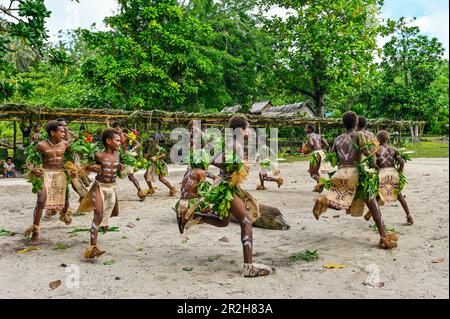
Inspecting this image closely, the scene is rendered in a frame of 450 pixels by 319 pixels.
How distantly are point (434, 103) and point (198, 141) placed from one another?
28.5 m

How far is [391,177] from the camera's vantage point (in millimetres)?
6773

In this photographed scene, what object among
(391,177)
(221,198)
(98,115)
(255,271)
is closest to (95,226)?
(221,198)

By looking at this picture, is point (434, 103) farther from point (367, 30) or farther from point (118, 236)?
point (118, 236)

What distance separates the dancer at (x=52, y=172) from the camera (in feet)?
19.6

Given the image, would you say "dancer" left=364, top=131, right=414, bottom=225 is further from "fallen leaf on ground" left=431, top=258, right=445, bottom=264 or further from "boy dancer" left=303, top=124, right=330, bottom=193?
"boy dancer" left=303, top=124, right=330, bottom=193

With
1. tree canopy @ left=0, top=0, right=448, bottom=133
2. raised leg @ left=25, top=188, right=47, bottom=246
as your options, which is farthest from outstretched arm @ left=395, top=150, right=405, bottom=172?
tree canopy @ left=0, top=0, right=448, bottom=133

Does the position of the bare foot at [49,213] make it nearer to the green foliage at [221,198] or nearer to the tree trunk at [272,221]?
the tree trunk at [272,221]

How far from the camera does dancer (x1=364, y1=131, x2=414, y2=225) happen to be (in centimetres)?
671

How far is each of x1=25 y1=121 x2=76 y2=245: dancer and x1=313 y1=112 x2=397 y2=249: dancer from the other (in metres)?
3.87

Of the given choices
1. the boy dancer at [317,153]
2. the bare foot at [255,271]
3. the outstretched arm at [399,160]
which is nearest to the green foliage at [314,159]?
the boy dancer at [317,153]

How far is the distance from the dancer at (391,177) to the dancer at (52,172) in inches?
195

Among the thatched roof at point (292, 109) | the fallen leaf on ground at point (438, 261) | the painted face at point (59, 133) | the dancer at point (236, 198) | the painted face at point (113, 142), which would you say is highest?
the thatched roof at point (292, 109)

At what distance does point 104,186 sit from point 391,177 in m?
4.56

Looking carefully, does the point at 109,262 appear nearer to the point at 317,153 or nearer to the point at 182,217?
the point at 182,217
